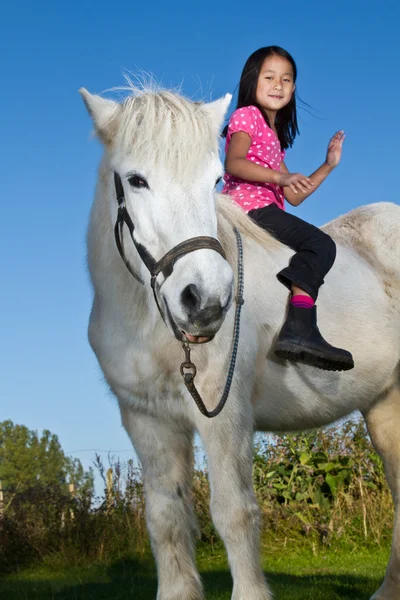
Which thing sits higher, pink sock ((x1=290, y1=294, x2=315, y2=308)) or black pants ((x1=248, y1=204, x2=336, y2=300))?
black pants ((x1=248, y1=204, x2=336, y2=300))

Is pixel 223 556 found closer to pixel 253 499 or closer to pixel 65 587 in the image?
pixel 65 587

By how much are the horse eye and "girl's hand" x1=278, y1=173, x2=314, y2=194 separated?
3.10 feet

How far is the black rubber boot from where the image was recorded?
12.6 feet

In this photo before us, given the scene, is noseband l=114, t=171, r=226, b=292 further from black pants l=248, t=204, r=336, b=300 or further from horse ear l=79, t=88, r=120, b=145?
black pants l=248, t=204, r=336, b=300

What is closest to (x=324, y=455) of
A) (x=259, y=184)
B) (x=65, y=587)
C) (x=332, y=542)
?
(x=332, y=542)

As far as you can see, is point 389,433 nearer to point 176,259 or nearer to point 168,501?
point 168,501

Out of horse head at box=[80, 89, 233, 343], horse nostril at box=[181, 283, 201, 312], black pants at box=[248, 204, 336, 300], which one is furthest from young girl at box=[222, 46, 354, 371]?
horse nostril at box=[181, 283, 201, 312]

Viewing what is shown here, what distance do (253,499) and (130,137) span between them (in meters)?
1.77

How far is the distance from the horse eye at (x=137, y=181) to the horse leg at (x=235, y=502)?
1126 mm

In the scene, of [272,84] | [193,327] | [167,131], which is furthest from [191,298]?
[272,84]

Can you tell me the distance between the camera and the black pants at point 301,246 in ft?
13.4

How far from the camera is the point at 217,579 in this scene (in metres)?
6.94

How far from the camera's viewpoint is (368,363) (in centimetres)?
452

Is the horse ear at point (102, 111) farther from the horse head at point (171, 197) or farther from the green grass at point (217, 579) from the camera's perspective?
the green grass at point (217, 579)
